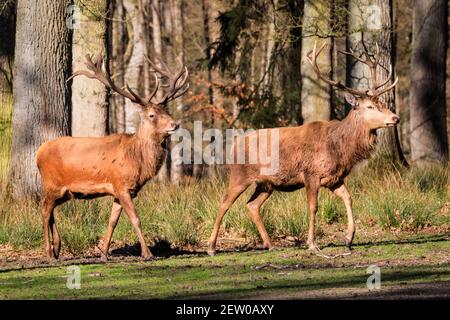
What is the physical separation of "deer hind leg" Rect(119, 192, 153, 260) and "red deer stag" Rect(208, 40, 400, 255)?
0.95 metres

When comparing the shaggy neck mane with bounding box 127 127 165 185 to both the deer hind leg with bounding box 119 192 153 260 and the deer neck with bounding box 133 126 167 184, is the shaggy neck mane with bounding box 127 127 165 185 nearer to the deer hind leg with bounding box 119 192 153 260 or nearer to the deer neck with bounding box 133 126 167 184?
the deer neck with bounding box 133 126 167 184

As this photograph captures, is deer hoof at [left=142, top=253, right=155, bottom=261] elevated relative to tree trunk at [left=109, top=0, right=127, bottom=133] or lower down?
lower down

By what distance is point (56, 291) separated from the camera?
1085 cm

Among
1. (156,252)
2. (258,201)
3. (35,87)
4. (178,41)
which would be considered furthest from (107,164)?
(178,41)

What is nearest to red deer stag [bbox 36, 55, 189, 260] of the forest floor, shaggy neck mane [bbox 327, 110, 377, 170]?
the forest floor

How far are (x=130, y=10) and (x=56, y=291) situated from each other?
24.7 metres

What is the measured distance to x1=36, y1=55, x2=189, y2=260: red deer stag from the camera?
1357 cm

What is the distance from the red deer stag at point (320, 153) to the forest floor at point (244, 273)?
2.49 ft

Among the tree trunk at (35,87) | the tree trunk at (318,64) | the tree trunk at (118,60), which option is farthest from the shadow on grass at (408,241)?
the tree trunk at (118,60)

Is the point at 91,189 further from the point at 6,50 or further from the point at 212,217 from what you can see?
the point at 6,50

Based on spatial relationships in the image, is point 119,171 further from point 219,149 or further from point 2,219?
point 219,149

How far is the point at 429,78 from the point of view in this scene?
23203 mm

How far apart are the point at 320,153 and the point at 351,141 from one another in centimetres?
45
